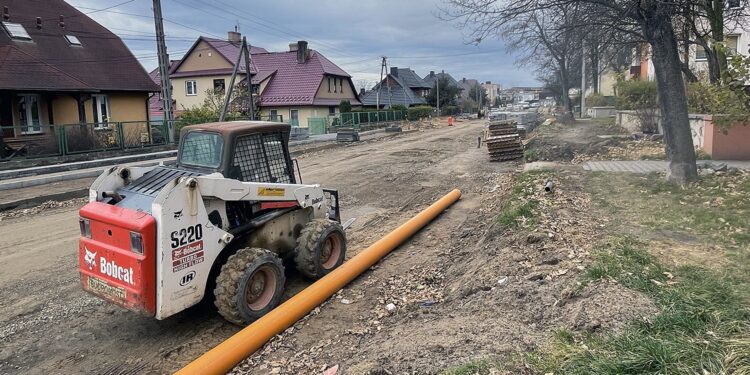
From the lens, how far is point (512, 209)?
28.1ft

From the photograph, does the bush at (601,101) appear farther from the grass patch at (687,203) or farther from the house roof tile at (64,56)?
the grass patch at (687,203)

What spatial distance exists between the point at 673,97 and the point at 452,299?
24.1 feet

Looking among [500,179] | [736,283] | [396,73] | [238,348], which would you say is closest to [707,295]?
[736,283]

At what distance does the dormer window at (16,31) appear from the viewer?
76.8 ft

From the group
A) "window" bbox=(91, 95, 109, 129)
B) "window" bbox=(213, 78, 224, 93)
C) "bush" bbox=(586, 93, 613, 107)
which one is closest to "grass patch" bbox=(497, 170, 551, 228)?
"window" bbox=(91, 95, 109, 129)

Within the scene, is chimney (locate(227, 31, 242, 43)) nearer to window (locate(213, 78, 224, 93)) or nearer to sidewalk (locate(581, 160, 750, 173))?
window (locate(213, 78, 224, 93))

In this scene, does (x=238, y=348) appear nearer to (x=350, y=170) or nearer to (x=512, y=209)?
(x=512, y=209)

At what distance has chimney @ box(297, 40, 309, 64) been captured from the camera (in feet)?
154

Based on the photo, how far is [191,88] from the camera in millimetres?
49125

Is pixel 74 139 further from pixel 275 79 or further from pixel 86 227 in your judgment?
pixel 275 79

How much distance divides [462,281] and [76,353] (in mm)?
4157

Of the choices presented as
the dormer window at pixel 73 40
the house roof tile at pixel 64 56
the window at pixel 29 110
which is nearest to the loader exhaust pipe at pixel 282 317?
the house roof tile at pixel 64 56

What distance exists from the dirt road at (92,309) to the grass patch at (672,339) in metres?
2.45

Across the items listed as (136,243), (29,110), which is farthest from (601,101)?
(136,243)
